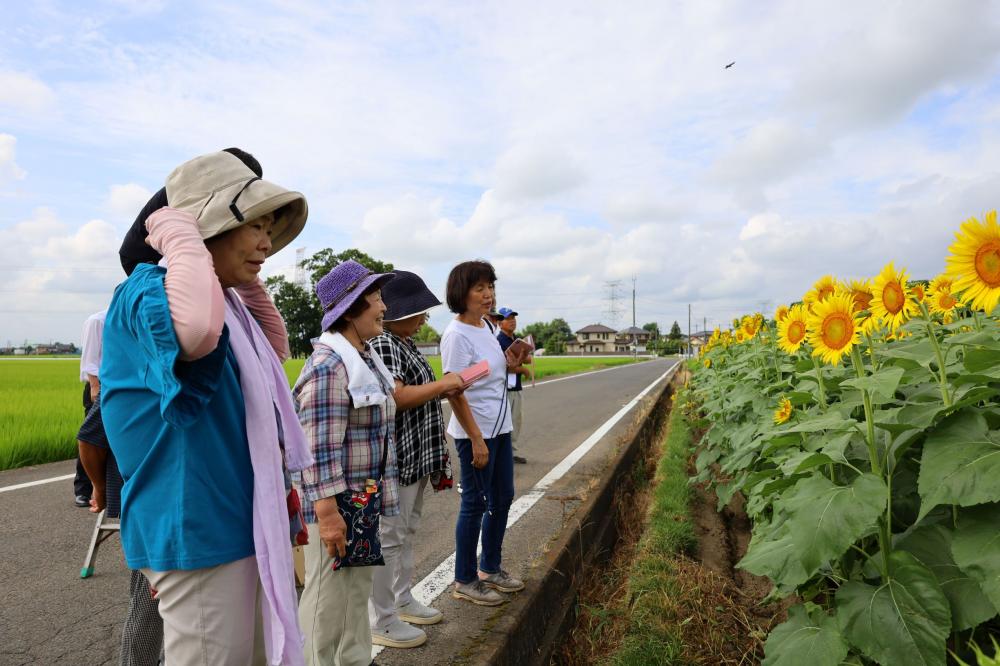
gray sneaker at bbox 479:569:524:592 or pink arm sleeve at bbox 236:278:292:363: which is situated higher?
pink arm sleeve at bbox 236:278:292:363

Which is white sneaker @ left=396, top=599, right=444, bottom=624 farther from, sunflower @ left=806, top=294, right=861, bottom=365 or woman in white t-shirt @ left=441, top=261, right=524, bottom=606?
sunflower @ left=806, top=294, right=861, bottom=365

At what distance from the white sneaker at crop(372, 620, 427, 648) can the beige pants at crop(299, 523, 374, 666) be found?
1.44 feet

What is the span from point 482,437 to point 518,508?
2.21 metres

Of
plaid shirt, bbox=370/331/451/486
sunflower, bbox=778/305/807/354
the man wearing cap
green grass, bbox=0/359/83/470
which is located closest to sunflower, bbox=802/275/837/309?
sunflower, bbox=778/305/807/354

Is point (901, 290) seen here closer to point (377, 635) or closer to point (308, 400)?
point (308, 400)

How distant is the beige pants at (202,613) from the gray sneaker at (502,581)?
83.2 inches

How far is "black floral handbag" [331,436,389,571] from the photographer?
252 cm

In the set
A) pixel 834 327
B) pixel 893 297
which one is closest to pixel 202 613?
pixel 834 327

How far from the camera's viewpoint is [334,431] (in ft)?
8.34

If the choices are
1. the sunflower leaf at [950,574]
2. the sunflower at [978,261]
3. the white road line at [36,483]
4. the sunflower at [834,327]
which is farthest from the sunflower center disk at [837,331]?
the white road line at [36,483]

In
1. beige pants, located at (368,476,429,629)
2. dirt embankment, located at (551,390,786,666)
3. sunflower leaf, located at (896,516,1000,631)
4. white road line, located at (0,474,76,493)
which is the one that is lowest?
dirt embankment, located at (551,390,786,666)

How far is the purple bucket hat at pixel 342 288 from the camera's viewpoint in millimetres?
2753

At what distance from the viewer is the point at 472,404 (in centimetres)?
371

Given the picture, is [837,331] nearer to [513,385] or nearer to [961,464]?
[961,464]
